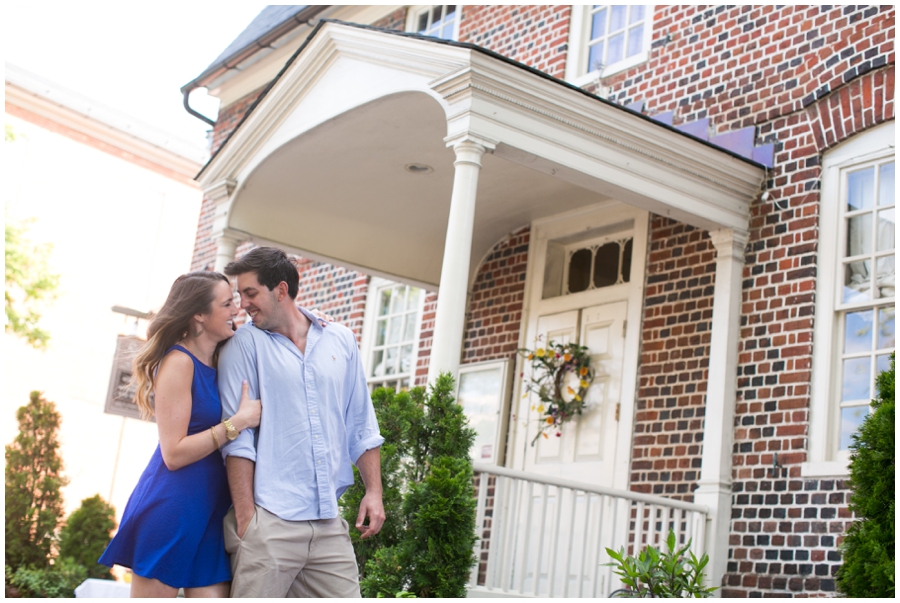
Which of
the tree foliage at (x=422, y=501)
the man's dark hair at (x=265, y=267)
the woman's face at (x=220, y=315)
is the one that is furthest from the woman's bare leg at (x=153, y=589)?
the tree foliage at (x=422, y=501)

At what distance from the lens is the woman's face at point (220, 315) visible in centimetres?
284

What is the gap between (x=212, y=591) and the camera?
267cm

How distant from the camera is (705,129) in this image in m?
7.59

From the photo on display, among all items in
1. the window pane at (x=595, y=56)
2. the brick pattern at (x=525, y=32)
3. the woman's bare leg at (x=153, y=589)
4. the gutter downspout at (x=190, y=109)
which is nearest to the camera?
the woman's bare leg at (x=153, y=589)

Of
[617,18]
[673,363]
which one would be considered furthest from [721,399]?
[617,18]

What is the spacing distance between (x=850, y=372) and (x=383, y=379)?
5397mm

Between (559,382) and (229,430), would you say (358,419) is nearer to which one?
(229,430)

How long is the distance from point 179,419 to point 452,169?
215 inches

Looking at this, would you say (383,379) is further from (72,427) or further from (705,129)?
(72,427)

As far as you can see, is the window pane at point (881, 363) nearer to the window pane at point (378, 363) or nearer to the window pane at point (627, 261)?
the window pane at point (627, 261)

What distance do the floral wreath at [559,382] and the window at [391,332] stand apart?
206cm

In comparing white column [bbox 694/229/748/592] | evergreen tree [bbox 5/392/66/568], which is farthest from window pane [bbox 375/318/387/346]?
white column [bbox 694/229/748/592]

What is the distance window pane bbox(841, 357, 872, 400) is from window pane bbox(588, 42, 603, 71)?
3.73 meters

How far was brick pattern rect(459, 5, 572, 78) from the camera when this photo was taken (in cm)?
908
